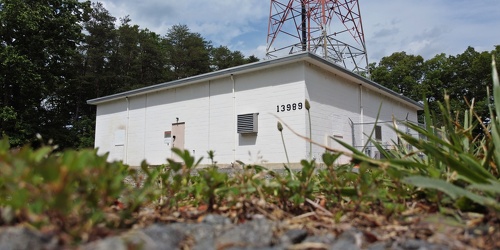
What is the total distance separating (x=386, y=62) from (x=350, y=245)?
35.6 metres

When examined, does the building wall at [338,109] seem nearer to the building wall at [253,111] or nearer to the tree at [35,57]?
the building wall at [253,111]

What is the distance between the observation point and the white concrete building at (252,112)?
1048cm

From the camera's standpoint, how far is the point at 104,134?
16.5 metres

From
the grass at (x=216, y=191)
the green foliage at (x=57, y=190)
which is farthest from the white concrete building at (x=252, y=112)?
the green foliage at (x=57, y=190)

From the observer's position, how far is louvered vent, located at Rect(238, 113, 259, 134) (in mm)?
11000

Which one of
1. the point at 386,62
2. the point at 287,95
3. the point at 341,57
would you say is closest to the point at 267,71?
the point at 287,95

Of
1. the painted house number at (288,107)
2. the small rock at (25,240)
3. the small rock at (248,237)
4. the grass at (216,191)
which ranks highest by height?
the painted house number at (288,107)

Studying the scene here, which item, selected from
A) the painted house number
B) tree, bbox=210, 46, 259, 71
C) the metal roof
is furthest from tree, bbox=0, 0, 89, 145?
the painted house number

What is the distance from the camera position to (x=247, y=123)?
11.2 meters

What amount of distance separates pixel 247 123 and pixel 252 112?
388 millimetres

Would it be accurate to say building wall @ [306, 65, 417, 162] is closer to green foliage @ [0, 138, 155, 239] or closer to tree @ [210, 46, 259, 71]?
green foliage @ [0, 138, 155, 239]

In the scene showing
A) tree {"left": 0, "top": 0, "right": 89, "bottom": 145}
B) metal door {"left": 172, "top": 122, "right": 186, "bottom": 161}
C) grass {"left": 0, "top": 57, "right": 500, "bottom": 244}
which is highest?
tree {"left": 0, "top": 0, "right": 89, "bottom": 145}

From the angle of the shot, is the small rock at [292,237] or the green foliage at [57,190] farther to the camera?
the small rock at [292,237]

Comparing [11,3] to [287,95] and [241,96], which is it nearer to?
[241,96]
